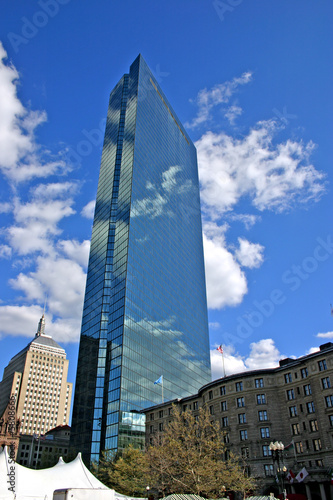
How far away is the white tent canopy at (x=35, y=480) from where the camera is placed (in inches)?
1275

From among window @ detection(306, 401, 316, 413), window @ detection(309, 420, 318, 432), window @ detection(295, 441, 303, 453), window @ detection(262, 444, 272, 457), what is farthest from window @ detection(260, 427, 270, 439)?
window @ detection(306, 401, 316, 413)

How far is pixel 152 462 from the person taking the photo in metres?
47.2

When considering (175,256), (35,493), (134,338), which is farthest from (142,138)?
(35,493)

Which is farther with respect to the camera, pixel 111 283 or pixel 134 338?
pixel 111 283

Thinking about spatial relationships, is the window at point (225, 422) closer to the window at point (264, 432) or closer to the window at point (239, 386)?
the window at point (239, 386)

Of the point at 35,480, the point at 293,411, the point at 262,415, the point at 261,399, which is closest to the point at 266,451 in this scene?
the point at 262,415

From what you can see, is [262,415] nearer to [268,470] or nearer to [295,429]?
[295,429]

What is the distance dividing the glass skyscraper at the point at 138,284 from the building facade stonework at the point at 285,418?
27068mm

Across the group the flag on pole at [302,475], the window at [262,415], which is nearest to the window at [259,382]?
the window at [262,415]

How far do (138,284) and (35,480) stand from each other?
212 feet

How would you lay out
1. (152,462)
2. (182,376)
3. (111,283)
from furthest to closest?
(182,376)
(111,283)
(152,462)

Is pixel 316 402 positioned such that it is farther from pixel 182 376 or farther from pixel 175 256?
pixel 175 256

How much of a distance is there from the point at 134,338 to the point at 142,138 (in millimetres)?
59709

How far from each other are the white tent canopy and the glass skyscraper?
44448 mm
